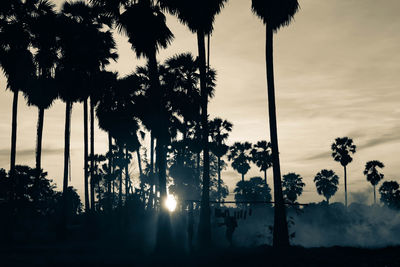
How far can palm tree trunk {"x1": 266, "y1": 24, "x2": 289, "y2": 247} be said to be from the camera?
21.4 m

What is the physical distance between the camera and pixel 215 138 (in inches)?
2271

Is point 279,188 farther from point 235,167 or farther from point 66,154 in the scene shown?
point 235,167

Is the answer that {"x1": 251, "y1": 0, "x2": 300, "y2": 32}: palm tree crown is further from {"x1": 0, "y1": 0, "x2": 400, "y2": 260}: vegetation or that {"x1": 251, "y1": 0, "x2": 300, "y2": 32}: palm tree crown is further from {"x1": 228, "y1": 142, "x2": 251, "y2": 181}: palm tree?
{"x1": 228, "y1": 142, "x2": 251, "y2": 181}: palm tree

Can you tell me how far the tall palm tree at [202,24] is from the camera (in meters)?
25.5

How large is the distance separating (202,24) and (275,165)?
1004cm

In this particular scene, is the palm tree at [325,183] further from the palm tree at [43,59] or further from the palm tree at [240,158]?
the palm tree at [43,59]

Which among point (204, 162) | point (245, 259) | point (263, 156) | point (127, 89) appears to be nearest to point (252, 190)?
point (263, 156)

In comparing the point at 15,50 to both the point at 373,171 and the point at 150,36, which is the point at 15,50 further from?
the point at 373,171

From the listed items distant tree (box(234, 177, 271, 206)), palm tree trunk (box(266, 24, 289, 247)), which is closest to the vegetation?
palm tree trunk (box(266, 24, 289, 247))

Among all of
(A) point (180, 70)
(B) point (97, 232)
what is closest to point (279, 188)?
(A) point (180, 70)

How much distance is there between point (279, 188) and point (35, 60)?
19593 mm

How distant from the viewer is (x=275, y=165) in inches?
878

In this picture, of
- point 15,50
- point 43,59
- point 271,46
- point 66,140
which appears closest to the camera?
point 271,46

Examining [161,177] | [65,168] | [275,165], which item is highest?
[65,168]
